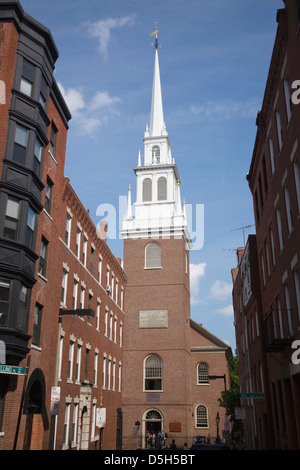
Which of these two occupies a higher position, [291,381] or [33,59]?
[33,59]

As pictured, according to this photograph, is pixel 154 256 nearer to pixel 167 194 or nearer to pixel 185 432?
pixel 167 194

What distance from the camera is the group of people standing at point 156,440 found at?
140ft

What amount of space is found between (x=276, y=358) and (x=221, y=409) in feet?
110

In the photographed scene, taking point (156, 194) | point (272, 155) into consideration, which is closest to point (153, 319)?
point (156, 194)

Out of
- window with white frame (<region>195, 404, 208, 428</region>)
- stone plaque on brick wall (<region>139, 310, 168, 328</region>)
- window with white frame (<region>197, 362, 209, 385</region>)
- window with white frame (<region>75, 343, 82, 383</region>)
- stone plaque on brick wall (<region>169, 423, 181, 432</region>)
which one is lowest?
stone plaque on brick wall (<region>169, 423, 181, 432</region>)

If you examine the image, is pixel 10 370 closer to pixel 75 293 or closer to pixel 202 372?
pixel 75 293

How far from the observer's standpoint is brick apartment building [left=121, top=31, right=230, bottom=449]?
152 ft

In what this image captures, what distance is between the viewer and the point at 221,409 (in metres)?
52.2

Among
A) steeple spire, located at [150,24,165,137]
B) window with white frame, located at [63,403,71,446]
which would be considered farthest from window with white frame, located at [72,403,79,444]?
steeple spire, located at [150,24,165,137]

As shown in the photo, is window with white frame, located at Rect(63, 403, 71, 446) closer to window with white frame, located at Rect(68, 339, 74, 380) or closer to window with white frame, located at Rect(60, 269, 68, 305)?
window with white frame, located at Rect(68, 339, 74, 380)

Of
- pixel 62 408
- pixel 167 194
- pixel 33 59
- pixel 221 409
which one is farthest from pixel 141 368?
pixel 33 59

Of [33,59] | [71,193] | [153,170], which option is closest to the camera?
[33,59]

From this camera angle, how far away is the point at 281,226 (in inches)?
792

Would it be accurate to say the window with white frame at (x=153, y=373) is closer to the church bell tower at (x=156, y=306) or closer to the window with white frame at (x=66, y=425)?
the church bell tower at (x=156, y=306)
